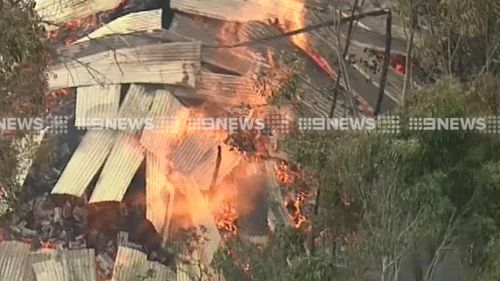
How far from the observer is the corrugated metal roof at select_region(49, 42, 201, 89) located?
9.66 metres

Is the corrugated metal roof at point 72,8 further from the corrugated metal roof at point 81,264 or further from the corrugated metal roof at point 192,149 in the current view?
the corrugated metal roof at point 81,264

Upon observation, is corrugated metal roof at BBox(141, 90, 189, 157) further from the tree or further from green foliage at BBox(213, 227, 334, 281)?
the tree

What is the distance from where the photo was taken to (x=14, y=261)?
32.1ft

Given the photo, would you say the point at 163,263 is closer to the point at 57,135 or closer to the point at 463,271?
the point at 57,135

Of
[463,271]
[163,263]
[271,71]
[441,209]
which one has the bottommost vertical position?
[163,263]

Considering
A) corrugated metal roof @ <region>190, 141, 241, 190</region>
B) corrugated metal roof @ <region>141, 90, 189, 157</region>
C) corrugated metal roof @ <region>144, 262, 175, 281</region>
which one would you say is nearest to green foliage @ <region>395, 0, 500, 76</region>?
corrugated metal roof @ <region>190, 141, 241, 190</region>

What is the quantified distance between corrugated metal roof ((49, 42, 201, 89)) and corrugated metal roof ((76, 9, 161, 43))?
8.0 inches

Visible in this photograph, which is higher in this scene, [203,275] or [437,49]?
[437,49]

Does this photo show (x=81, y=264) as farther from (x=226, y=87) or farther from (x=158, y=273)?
(x=226, y=87)

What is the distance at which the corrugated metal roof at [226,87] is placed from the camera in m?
9.52

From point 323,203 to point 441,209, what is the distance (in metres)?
1.32

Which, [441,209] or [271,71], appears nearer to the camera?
[441,209]

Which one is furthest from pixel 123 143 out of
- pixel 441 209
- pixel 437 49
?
pixel 441 209

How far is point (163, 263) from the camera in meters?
9.55
